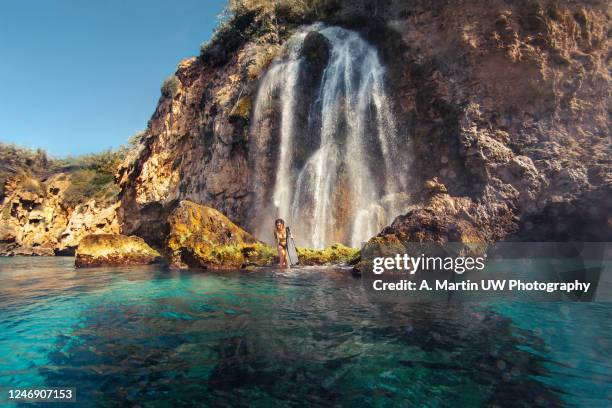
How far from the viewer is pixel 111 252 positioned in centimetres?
1608

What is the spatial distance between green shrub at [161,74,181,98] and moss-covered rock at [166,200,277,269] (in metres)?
18.6

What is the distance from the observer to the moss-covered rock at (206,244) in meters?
13.0

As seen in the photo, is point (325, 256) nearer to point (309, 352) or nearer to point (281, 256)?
point (281, 256)

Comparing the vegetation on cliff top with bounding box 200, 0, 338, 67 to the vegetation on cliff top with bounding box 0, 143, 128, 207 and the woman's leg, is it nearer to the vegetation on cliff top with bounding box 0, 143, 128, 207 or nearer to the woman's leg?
the woman's leg

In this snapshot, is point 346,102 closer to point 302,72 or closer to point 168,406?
point 302,72

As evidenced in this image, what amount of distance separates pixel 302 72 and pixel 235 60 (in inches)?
295

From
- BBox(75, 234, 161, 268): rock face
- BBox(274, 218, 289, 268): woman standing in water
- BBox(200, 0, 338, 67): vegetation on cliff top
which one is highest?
BBox(200, 0, 338, 67): vegetation on cliff top

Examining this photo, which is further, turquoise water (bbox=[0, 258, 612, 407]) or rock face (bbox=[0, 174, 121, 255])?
rock face (bbox=[0, 174, 121, 255])

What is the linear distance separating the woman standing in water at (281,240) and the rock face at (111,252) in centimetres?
753

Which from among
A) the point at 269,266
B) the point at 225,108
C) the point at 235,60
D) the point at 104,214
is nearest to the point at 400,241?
the point at 269,266

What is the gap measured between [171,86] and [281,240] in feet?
72.7

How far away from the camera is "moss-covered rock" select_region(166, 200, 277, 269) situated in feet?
42.8

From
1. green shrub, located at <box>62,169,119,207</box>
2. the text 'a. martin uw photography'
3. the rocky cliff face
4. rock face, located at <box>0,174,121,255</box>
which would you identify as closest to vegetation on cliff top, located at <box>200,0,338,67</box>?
the text 'a. martin uw photography'

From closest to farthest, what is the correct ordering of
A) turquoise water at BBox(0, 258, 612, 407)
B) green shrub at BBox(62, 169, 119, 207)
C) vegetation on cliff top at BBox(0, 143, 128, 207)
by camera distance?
1. turquoise water at BBox(0, 258, 612, 407)
2. green shrub at BBox(62, 169, 119, 207)
3. vegetation on cliff top at BBox(0, 143, 128, 207)
